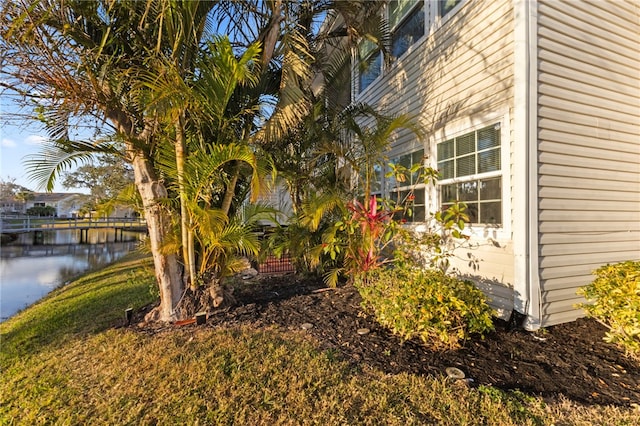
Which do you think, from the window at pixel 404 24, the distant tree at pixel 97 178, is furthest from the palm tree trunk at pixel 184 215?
the distant tree at pixel 97 178

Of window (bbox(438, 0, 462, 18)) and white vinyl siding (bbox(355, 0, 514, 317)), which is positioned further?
window (bbox(438, 0, 462, 18))

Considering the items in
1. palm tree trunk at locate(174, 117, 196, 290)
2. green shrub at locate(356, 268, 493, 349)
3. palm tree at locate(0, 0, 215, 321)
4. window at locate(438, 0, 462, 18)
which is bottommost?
green shrub at locate(356, 268, 493, 349)

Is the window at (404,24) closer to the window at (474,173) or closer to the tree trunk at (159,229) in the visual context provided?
the window at (474,173)

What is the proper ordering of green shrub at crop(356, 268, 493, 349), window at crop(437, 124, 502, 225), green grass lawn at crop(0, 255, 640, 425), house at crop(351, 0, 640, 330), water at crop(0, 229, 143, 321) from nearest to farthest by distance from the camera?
1. green grass lawn at crop(0, 255, 640, 425)
2. green shrub at crop(356, 268, 493, 349)
3. house at crop(351, 0, 640, 330)
4. window at crop(437, 124, 502, 225)
5. water at crop(0, 229, 143, 321)

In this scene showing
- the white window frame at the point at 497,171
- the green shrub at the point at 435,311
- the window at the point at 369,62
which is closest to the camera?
the green shrub at the point at 435,311

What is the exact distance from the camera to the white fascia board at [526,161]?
307 cm

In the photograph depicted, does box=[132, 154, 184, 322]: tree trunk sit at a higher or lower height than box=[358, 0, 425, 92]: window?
lower

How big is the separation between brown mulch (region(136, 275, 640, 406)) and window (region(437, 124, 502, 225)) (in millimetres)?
1375

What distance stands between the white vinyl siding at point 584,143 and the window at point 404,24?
2159mm

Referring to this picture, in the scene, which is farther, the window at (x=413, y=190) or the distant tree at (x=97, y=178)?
the distant tree at (x=97, y=178)

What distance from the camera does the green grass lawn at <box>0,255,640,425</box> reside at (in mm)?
1937

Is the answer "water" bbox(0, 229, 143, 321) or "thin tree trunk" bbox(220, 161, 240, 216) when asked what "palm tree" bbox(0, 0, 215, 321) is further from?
"water" bbox(0, 229, 143, 321)

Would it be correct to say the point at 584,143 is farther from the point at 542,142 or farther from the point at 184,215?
the point at 184,215

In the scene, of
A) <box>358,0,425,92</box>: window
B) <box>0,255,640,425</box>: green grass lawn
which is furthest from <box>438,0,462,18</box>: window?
<box>0,255,640,425</box>: green grass lawn
